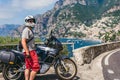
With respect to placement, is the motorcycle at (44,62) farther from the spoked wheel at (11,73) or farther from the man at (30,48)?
the man at (30,48)

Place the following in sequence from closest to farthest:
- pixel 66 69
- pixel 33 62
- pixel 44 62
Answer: pixel 33 62
pixel 44 62
pixel 66 69

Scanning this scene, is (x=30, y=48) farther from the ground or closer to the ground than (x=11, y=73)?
farther from the ground

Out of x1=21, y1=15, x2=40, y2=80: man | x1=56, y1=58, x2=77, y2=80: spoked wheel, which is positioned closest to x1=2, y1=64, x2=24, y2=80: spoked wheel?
x1=21, y1=15, x2=40, y2=80: man

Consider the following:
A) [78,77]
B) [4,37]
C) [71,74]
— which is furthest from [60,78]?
[4,37]

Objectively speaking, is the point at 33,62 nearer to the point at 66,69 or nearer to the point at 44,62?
the point at 44,62

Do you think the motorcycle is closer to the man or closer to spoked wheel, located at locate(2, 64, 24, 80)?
spoked wheel, located at locate(2, 64, 24, 80)

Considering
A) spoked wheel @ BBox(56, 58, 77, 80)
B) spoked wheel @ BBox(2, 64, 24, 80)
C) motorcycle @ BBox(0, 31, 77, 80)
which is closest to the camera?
motorcycle @ BBox(0, 31, 77, 80)

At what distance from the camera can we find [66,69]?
8891 mm

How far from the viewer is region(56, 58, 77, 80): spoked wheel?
29.2ft

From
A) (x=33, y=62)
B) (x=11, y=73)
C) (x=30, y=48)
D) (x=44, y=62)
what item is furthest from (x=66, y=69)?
(x=30, y=48)

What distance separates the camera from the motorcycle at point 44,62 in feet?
27.0

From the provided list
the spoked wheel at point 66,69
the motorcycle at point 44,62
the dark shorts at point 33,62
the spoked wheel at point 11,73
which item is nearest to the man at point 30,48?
the dark shorts at point 33,62

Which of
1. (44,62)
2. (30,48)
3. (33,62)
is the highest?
(30,48)

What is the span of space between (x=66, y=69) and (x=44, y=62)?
0.72 meters
